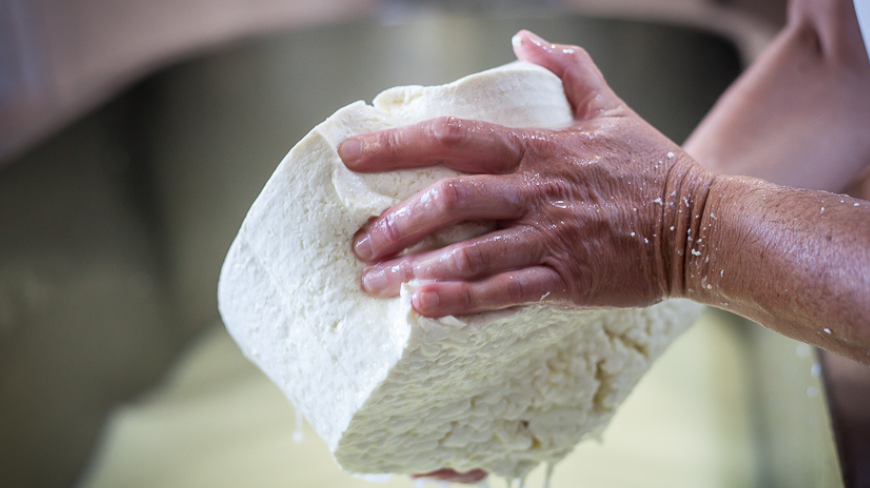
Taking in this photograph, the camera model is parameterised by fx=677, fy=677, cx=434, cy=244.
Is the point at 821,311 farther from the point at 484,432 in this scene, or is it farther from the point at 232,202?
the point at 232,202

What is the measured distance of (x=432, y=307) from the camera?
1.89ft

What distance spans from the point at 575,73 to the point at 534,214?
22cm

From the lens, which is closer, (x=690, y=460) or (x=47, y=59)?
(x=690, y=460)

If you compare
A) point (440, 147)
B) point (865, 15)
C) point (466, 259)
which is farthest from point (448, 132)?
point (865, 15)

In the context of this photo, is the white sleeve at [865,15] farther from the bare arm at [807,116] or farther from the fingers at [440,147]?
the fingers at [440,147]

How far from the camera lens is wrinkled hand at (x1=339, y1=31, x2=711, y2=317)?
0.59m

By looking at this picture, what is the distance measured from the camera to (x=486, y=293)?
0.58 metres

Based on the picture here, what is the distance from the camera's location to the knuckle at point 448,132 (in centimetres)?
61

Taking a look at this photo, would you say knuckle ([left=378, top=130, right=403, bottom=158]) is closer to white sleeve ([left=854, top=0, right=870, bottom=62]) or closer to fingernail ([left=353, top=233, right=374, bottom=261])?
fingernail ([left=353, top=233, right=374, bottom=261])

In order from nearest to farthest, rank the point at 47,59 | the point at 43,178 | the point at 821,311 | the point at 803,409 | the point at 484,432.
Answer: the point at 821,311 → the point at 484,432 → the point at 803,409 → the point at 43,178 → the point at 47,59

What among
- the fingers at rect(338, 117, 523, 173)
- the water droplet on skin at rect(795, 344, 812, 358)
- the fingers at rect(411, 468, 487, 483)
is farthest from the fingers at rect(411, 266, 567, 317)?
the water droplet on skin at rect(795, 344, 812, 358)

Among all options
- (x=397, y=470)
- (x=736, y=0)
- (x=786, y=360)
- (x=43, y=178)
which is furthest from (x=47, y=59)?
(x=736, y=0)

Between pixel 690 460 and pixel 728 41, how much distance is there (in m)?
1.07

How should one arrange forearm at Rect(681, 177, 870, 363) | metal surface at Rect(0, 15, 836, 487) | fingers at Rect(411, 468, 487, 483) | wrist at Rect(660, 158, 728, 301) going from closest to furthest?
forearm at Rect(681, 177, 870, 363) → wrist at Rect(660, 158, 728, 301) → fingers at Rect(411, 468, 487, 483) → metal surface at Rect(0, 15, 836, 487)
